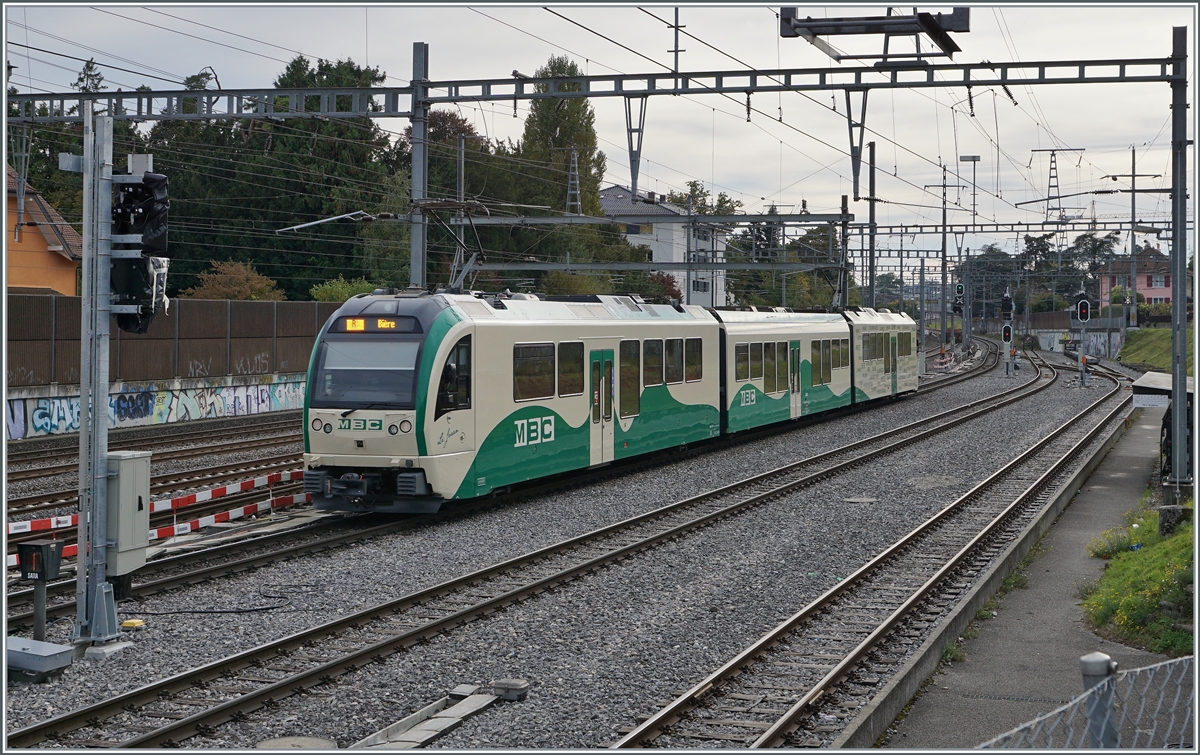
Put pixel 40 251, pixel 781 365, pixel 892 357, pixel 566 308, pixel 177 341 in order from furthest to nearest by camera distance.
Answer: pixel 40 251 → pixel 892 357 → pixel 177 341 → pixel 781 365 → pixel 566 308

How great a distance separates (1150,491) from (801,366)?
10.8 metres

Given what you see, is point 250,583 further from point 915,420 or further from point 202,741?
point 915,420

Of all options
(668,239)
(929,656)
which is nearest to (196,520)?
(929,656)

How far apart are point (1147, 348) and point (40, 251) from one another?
212 ft

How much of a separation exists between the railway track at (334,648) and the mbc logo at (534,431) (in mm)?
2054

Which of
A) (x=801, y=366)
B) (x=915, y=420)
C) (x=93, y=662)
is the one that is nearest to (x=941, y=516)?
(x=93, y=662)

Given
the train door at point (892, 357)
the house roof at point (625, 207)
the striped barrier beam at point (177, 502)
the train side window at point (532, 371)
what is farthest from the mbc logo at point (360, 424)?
the house roof at point (625, 207)

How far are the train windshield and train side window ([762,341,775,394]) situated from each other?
12.7m

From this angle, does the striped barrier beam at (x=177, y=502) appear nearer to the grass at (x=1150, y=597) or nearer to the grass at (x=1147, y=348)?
the grass at (x=1150, y=597)

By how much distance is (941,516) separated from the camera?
643 inches

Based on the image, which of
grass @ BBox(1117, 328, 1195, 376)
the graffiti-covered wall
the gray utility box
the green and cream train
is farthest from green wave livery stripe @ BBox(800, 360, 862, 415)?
grass @ BBox(1117, 328, 1195, 376)

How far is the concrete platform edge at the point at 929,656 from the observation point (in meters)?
7.66

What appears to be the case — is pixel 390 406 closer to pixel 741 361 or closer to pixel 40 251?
pixel 741 361

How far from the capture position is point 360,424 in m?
Result: 15.0
